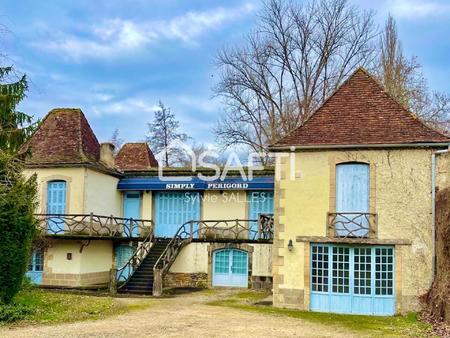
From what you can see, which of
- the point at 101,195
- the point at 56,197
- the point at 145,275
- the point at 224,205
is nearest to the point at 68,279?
the point at 145,275

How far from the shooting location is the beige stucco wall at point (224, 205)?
77.3 feet

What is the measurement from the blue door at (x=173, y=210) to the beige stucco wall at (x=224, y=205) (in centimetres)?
45

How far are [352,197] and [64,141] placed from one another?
1288cm

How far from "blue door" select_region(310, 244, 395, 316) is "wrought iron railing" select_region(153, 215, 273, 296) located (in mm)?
5055

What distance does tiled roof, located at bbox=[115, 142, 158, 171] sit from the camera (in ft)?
93.3

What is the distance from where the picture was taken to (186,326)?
13055 millimetres

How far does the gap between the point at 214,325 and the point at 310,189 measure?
5.51 m

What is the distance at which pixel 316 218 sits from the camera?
16578mm

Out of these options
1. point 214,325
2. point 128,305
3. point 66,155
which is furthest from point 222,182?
point 214,325

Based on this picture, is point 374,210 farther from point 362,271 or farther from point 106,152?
point 106,152

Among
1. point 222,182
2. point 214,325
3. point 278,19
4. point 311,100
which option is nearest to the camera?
Result: point 214,325

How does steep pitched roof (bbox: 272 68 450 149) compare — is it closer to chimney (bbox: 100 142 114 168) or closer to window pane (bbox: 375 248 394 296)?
window pane (bbox: 375 248 394 296)

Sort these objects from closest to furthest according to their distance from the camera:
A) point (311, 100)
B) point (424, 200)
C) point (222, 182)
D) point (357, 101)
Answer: point (424, 200) < point (357, 101) < point (222, 182) < point (311, 100)

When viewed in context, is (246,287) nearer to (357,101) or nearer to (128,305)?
(128,305)
